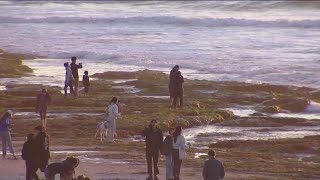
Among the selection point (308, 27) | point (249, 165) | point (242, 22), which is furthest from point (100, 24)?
point (249, 165)

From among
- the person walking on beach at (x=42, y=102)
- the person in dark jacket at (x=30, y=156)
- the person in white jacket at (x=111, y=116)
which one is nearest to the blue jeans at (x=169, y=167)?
the person in dark jacket at (x=30, y=156)

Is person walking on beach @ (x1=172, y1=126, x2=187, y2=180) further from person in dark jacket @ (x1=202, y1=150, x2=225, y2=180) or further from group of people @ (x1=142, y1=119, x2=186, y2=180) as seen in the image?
person in dark jacket @ (x1=202, y1=150, x2=225, y2=180)

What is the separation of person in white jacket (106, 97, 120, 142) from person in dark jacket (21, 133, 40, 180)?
20.7 feet

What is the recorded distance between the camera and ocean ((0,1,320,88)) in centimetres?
4784

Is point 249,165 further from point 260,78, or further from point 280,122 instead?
point 260,78

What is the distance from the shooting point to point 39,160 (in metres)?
18.7

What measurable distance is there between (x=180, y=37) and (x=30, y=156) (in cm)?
5007

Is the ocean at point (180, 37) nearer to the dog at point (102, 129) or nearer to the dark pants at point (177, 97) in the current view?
the dark pants at point (177, 97)

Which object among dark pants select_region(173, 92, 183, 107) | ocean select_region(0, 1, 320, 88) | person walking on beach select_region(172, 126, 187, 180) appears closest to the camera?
person walking on beach select_region(172, 126, 187, 180)

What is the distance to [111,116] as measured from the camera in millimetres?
25391

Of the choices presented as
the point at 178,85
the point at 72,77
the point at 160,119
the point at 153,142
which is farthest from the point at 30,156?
the point at 72,77

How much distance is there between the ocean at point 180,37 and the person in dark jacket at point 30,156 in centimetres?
2229

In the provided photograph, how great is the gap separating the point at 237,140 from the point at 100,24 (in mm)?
57606

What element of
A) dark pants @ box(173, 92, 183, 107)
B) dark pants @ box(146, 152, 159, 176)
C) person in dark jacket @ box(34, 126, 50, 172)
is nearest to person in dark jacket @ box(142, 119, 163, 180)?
dark pants @ box(146, 152, 159, 176)
